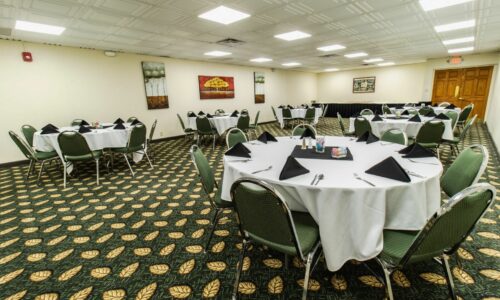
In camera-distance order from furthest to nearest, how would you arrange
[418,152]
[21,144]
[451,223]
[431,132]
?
1. [431,132]
2. [21,144]
3. [418,152]
4. [451,223]

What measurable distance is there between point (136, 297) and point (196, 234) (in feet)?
2.53

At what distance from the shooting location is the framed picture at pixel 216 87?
28.3 feet

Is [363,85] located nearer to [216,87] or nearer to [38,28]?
[216,87]

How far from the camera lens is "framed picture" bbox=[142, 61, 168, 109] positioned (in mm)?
7066

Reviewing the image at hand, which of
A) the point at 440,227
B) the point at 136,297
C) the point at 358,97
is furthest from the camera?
the point at 358,97

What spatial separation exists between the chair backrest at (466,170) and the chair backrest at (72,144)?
442 cm

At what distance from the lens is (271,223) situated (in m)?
1.27

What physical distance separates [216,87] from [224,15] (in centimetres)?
538

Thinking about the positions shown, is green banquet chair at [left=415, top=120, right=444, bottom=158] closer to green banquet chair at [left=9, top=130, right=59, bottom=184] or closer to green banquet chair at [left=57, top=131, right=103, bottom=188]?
green banquet chair at [left=57, top=131, right=103, bottom=188]

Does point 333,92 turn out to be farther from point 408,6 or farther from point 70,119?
point 70,119

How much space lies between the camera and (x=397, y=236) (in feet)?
4.62

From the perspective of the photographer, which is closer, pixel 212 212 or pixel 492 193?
pixel 492 193

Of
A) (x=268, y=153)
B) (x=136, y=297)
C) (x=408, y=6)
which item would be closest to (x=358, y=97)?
(x=408, y=6)

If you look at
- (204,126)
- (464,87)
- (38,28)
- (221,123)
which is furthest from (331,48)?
(464,87)
